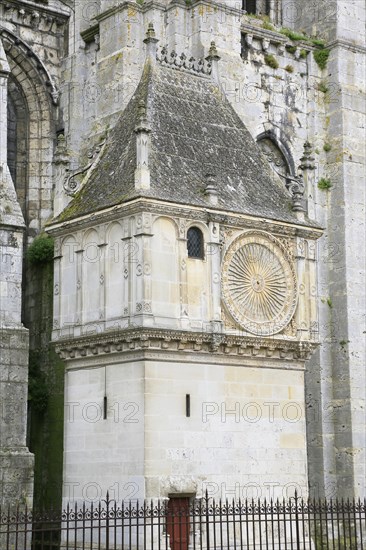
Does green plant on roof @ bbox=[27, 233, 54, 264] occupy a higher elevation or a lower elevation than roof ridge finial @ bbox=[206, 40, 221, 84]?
lower

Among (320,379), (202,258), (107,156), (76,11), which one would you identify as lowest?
(320,379)

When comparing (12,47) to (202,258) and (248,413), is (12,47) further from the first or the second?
(248,413)

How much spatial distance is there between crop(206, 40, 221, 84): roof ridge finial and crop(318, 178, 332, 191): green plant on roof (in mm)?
5659

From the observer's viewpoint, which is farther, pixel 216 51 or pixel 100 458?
pixel 216 51

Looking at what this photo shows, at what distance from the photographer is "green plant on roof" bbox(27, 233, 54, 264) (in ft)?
93.6

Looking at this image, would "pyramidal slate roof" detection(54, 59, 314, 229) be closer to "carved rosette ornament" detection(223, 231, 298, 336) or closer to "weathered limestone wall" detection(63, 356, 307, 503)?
"carved rosette ornament" detection(223, 231, 298, 336)

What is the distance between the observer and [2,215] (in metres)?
25.3

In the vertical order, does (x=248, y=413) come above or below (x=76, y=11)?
below

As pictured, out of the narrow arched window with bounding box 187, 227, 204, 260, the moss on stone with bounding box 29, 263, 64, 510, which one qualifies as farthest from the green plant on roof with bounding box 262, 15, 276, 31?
the narrow arched window with bounding box 187, 227, 204, 260

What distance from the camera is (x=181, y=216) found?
24047 millimetres

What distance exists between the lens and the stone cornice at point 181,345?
2320cm

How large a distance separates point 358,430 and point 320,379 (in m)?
1.78

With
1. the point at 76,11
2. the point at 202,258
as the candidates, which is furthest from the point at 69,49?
the point at 202,258

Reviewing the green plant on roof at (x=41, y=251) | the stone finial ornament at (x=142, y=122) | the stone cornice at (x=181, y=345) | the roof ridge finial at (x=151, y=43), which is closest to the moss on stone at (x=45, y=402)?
the green plant on roof at (x=41, y=251)
